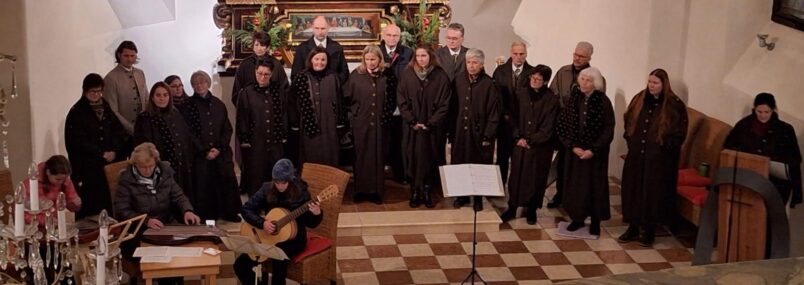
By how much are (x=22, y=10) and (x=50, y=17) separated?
2.08ft

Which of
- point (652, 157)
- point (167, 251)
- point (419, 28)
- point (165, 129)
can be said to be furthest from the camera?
point (419, 28)

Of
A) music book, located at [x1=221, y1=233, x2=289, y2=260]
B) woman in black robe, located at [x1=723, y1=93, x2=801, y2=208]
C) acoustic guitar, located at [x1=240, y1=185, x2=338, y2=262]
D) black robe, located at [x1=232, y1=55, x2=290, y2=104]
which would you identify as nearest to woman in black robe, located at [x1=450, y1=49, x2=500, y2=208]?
black robe, located at [x1=232, y1=55, x2=290, y2=104]

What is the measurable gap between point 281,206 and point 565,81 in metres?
3.88

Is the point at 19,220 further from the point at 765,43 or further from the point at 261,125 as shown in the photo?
the point at 765,43

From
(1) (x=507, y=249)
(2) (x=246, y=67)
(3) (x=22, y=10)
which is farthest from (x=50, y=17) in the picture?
(1) (x=507, y=249)

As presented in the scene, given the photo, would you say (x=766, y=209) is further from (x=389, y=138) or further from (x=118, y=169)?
(x=118, y=169)

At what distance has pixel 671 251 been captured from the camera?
10.1 metres

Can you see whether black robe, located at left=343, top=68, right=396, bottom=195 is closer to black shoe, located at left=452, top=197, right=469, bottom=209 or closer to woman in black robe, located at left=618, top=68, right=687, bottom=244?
black shoe, located at left=452, top=197, right=469, bottom=209

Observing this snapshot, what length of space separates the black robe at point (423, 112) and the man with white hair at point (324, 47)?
85cm

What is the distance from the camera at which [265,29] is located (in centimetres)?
1229

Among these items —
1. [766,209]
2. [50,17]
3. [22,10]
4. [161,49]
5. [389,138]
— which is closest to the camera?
[766,209]

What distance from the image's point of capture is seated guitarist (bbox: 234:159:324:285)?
8172mm

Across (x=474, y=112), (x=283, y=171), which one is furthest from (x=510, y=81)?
(x=283, y=171)

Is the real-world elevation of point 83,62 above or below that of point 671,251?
above
